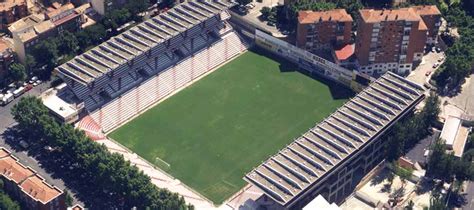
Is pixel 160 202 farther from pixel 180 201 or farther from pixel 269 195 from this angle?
pixel 269 195

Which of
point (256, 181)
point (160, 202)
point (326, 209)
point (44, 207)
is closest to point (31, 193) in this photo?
point (44, 207)

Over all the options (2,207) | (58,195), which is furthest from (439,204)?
(2,207)

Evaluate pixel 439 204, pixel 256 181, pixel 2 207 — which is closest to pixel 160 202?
pixel 256 181

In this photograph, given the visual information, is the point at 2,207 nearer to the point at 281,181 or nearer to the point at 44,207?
the point at 44,207

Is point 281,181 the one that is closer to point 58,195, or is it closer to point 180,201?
point 180,201

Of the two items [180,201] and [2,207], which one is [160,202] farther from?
[2,207]
